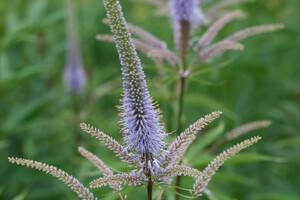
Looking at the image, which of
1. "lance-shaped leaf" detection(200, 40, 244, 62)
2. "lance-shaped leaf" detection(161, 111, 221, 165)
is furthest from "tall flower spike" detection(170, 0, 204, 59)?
"lance-shaped leaf" detection(161, 111, 221, 165)

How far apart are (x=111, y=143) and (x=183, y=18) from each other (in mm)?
1451

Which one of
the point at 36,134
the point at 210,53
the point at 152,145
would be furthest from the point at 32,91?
the point at 152,145

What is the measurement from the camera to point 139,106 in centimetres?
157

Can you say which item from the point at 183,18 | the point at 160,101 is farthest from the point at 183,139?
the point at 160,101

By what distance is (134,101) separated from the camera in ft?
5.08

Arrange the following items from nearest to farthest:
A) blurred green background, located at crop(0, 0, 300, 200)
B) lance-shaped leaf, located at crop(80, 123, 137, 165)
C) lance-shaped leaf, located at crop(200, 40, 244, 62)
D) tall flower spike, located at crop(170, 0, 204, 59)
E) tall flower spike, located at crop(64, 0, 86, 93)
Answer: lance-shaped leaf, located at crop(80, 123, 137, 165), lance-shaped leaf, located at crop(200, 40, 244, 62), tall flower spike, located at crop(170, 0, 204, 59), blurred green background, located at crop(0, 0, 300, 200), tall flower spike, located at crop(64, 0, 86, 93)

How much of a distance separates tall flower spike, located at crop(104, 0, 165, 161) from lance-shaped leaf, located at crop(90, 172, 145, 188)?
94mm

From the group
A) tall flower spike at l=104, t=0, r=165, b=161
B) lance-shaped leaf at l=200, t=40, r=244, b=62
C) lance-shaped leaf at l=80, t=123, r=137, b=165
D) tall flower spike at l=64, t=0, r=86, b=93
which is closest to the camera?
tall flower spike at l=104, t=0, r=165, b=161

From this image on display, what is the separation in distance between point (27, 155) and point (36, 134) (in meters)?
0.31

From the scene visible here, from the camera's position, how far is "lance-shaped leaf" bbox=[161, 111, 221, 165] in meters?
1.50

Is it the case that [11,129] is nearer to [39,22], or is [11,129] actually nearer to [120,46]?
[39,22]

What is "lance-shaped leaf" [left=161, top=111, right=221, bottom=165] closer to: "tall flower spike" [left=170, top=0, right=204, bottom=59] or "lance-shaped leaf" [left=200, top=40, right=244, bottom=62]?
"lance-shaped leaf" [left=200, top=40, right=244, bottom=62]

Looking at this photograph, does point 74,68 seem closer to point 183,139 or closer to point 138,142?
point 138,142

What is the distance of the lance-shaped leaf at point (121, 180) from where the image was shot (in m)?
1.48
